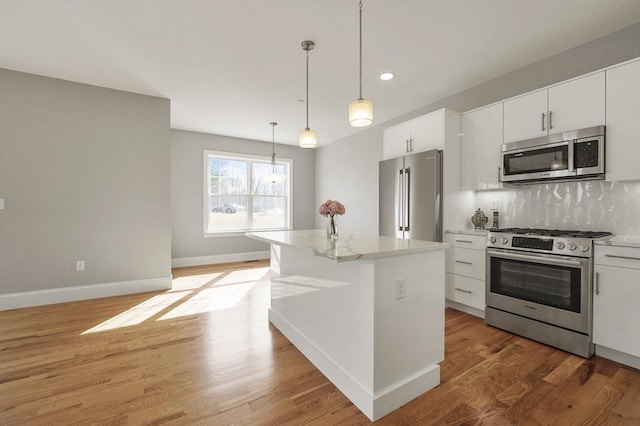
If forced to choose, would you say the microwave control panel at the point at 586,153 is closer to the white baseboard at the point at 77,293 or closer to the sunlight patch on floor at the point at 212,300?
the sunlight patch on floor at the point at 212,300

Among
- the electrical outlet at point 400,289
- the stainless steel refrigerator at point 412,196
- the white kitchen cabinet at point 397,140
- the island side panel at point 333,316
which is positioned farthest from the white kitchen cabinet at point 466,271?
the island side panel at point 333,316

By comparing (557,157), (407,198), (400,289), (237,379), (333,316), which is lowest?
(237,379)

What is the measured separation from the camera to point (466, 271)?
308cm

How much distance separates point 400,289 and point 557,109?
234 centimetres

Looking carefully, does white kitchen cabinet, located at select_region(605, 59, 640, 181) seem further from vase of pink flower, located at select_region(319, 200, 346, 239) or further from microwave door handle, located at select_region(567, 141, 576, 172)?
vase of pink flower, located at select_region(319, 200, 346, 239)

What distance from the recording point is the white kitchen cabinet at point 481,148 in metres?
3.02

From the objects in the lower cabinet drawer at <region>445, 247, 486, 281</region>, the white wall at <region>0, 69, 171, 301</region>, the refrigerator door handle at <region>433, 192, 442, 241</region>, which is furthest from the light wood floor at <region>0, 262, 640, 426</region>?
the refrigerator door handle at <region>433, 192, 442, 241</region>

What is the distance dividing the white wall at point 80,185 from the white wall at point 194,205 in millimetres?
1580

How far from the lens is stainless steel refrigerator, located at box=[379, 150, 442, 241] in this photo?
3.23m

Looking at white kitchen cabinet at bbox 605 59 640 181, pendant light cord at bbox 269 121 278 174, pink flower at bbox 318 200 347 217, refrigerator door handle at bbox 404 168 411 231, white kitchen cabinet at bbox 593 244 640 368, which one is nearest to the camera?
white kitchen cabinet at bbox 593 244 640 368

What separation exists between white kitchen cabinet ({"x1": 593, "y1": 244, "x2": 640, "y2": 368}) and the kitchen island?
1.32m

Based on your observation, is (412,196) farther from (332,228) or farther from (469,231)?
(332,228)

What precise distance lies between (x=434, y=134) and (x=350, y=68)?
4.05 feet

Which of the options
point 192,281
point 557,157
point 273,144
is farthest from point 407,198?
point 273,144
